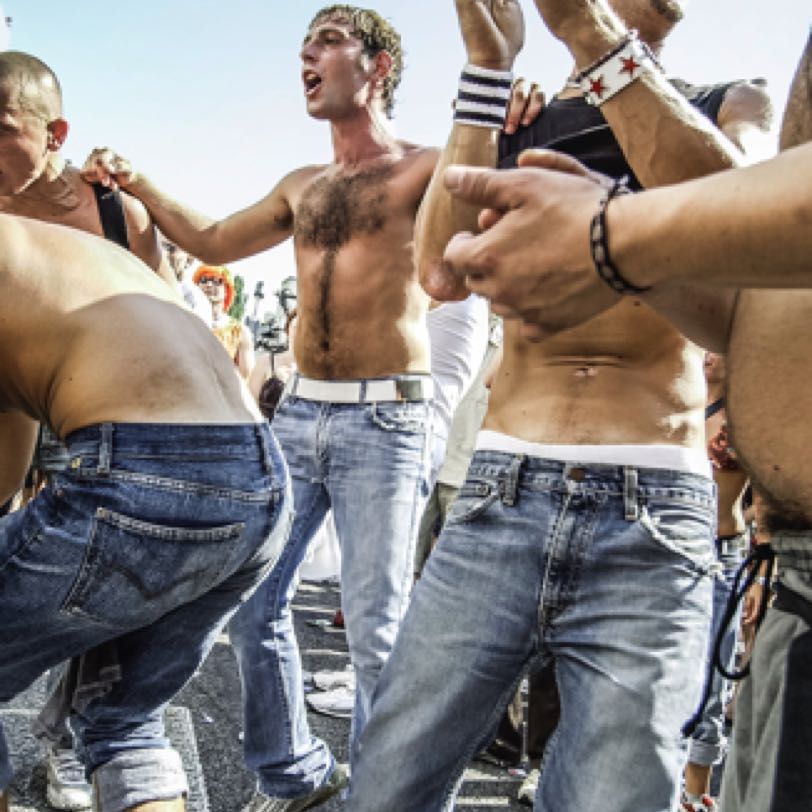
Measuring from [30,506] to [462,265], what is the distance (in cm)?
112

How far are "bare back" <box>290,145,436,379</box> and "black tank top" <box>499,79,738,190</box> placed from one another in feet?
3.34

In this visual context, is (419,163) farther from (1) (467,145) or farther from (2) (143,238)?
(1) (467,145)

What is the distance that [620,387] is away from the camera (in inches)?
62.9

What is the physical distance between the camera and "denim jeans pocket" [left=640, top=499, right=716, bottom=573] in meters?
1.48

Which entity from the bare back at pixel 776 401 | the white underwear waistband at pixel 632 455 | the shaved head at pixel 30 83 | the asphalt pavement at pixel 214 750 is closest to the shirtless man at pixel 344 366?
the asphalt pavement at pixel 214 750

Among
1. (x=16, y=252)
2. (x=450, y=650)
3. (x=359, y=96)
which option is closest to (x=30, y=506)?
(x=16, y=252)

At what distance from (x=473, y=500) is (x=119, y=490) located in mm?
680

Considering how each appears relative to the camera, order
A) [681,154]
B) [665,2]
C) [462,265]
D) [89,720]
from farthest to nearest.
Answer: [89,720]
[665,2]
[681,154]
[462,265]

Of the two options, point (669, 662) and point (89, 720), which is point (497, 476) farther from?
point (89, 720)

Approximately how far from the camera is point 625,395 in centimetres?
159

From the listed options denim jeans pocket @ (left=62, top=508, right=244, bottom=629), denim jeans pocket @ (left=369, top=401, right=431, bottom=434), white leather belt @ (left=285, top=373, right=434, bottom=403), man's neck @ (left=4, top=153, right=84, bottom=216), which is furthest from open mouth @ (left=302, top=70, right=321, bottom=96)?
denim jeans pocket @ (left=62, top=508, right=244, bottom=629)

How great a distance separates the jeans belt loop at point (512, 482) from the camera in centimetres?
157

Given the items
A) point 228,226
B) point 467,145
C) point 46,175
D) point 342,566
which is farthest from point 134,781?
point 228,226

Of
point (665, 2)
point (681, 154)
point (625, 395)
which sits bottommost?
point (625, 395)
